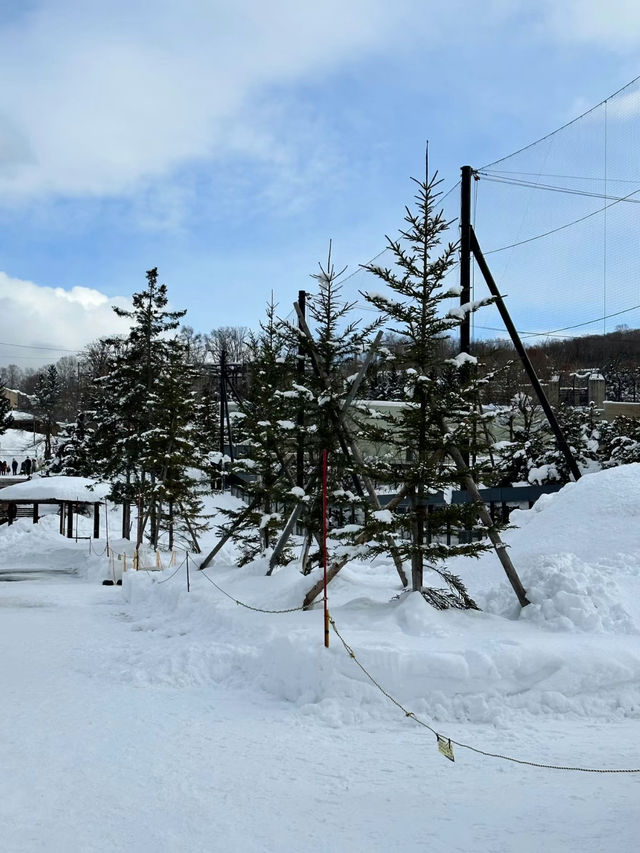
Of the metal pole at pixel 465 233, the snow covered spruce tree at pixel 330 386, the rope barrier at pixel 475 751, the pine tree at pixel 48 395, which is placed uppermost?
the pine tree at pixel 48 395

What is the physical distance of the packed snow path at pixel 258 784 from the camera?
473 cm

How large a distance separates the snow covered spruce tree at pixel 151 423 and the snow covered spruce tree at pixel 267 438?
418 inches

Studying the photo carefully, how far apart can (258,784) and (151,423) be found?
27.7 meters

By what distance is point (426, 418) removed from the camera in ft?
38.8

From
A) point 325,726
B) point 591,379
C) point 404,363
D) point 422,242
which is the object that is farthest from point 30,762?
point 591,379

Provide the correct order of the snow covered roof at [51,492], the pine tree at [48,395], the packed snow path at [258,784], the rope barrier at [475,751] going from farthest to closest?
the pine tree at [48,395], the snow covered roof at [51,492], the rope barrier at [475,751], the packed snow path at [258,784]

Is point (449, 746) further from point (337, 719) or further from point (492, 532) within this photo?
point (492, 532)

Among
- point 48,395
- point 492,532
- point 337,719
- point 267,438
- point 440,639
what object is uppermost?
point 48,395

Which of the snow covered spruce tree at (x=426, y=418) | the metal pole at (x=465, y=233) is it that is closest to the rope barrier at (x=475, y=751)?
the snow covered spruce tree at (x=426, y=418)

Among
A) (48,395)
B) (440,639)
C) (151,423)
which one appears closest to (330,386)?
(440,639)

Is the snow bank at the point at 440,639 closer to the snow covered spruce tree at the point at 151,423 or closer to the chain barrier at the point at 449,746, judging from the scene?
the chain barrier at the point at 449,746

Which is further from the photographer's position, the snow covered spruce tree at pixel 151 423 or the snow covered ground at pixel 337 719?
the snow covered spruce tree at pixel 151 423

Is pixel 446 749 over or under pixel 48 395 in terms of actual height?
under

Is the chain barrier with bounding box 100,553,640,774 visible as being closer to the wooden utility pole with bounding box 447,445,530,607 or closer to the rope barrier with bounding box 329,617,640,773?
the rope barrier with bounding box 329,617,640,773
